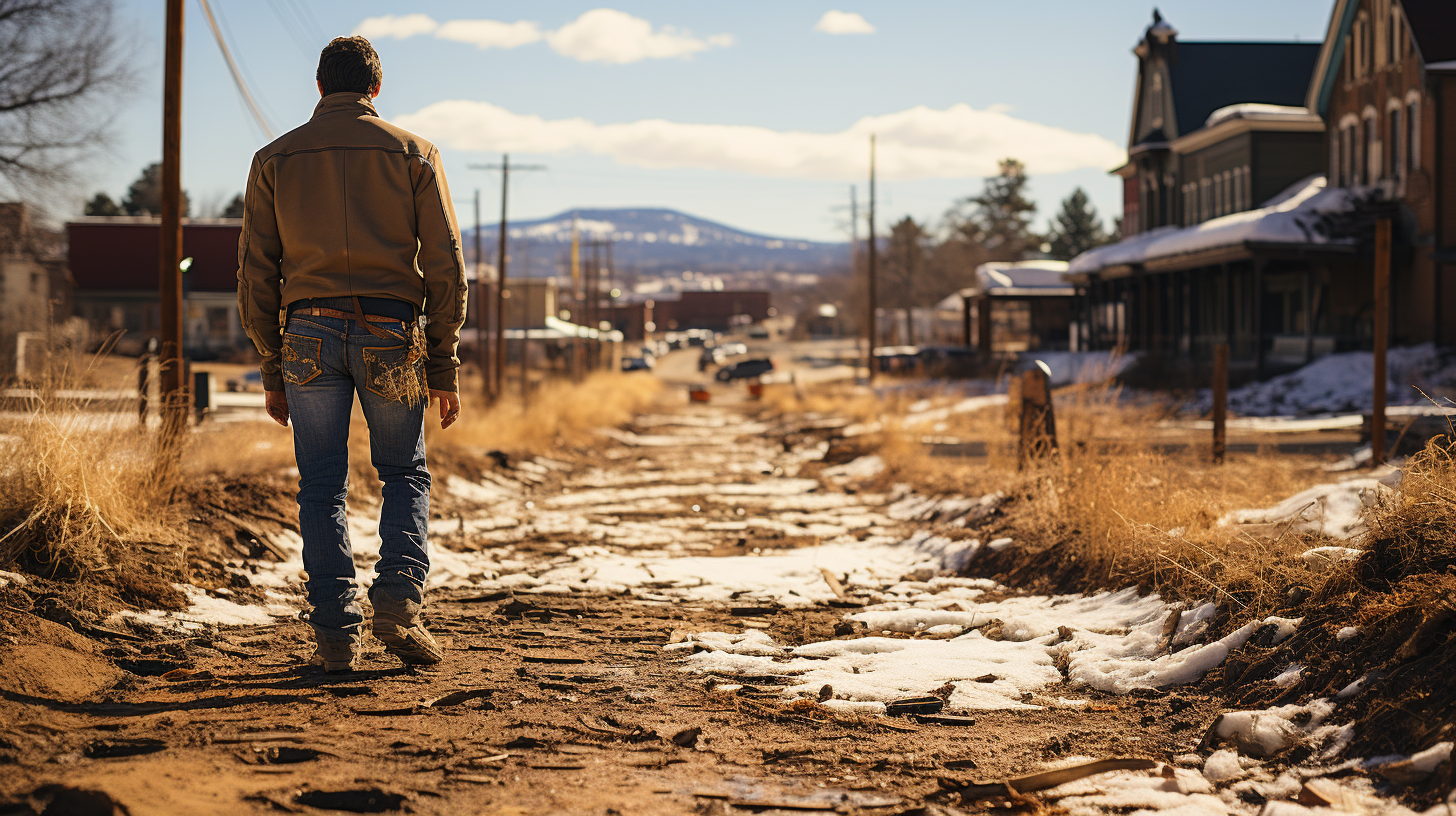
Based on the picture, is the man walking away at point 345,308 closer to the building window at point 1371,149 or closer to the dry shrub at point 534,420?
the dry shrub at point 534,420

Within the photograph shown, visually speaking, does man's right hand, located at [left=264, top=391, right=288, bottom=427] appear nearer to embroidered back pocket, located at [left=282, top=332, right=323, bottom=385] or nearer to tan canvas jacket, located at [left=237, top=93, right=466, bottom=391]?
tan canvas jacket, located at [left=237, top=93, right=466, bottom=391]

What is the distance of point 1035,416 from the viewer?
10438mm

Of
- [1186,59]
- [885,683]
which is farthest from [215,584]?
[1186,59]

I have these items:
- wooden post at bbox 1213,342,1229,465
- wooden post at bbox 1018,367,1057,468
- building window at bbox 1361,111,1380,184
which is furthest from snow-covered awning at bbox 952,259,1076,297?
wooden post at bbox 1018,367,1057,468

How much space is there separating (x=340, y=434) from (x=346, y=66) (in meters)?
1.46

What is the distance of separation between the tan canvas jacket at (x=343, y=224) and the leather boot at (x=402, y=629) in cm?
96

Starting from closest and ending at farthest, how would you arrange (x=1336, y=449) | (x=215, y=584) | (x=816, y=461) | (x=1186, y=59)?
(x=215, y=584)
(x=1336, y=449)
(x=816, y=461)
(x=1186, y=59)

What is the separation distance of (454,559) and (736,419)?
94.7 ft

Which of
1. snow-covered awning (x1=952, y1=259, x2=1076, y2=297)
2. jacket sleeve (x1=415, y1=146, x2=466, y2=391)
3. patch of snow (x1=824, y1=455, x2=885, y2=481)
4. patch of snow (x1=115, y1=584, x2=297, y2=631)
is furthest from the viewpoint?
snow-covered awning (x1=952, y1=259, x2=1076, y2=297)

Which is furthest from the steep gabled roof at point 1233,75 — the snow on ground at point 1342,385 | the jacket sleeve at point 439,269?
the jacket sleeve at point 439,269

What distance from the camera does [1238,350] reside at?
97.5 feet

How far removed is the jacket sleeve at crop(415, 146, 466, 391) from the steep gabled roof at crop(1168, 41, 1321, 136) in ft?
117

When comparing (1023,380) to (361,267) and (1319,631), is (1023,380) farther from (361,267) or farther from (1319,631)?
(361,267)

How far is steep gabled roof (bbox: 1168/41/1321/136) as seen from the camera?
36.2m
